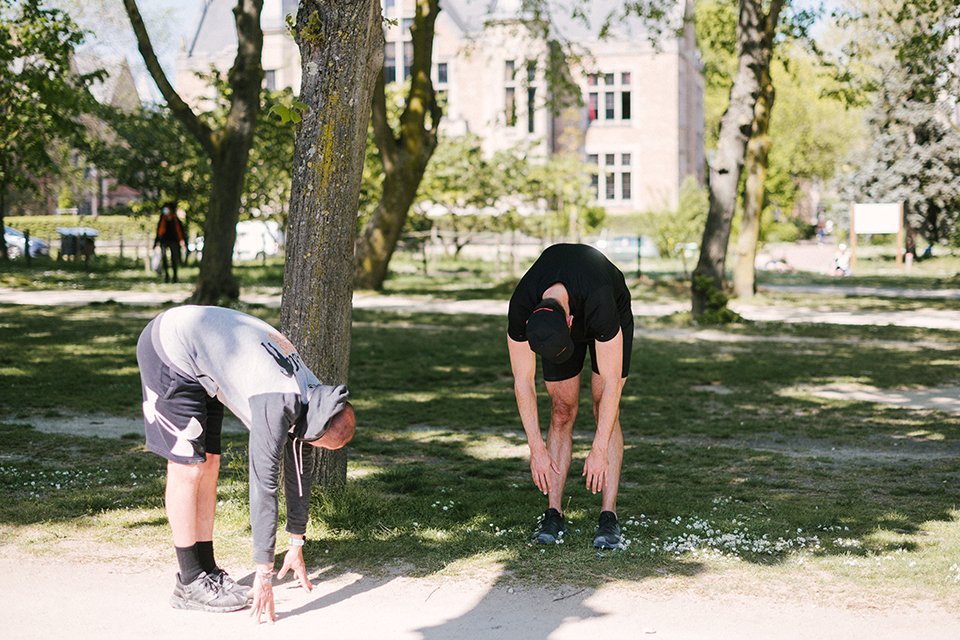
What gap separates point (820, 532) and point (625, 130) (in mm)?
52746

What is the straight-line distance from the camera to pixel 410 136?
22641 mm

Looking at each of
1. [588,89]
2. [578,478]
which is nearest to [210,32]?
[588,89]

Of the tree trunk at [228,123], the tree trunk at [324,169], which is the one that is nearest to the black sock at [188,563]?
the tree trunk at [324,169]

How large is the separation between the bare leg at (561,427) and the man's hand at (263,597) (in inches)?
74.2

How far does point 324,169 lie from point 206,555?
7.47ft

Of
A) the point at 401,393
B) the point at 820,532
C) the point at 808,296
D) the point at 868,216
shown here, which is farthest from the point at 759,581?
the point at 868,216

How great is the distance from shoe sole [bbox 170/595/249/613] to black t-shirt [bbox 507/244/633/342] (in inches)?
71.4

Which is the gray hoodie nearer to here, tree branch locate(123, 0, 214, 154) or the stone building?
tree branch locate(123, 0, 214, 154)

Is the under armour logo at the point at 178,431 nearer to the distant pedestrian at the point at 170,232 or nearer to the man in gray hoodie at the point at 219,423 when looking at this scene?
the man in gray hoodie at the point at 219,423

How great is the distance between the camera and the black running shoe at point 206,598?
524 cm

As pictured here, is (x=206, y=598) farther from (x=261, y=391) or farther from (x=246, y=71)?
(x=246, y=71)

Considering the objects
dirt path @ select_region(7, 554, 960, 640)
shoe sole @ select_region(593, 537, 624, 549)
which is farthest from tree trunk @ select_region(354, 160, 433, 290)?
dirt path @ select_region(7, 554, 960, 640)

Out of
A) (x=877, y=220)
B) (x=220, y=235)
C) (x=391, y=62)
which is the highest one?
(x=391, y=62)

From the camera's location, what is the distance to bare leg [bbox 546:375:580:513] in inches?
249
